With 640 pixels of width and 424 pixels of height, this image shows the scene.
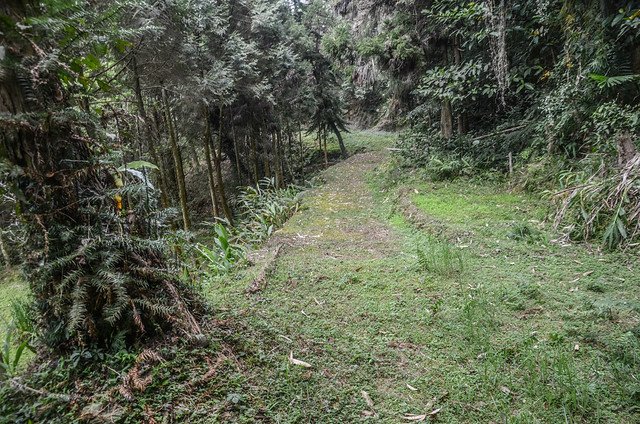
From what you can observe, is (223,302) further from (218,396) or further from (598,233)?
(598,233)

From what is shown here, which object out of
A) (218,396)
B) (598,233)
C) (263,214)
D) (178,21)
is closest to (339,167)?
(263,214)

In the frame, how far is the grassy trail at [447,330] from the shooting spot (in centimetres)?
187

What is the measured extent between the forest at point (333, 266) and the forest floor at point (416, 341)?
15 millimetres

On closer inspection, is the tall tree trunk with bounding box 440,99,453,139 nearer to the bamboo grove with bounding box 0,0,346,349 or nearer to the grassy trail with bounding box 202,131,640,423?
the grassy trail with bounding box 202,131,640,423

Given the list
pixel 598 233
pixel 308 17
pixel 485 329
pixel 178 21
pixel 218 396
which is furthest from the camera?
pixel 308 17

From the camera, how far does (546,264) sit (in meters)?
3.57

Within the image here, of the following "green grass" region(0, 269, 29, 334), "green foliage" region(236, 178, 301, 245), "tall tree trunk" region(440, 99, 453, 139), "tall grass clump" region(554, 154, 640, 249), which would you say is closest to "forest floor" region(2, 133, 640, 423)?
"tall grass clump" region(554, 154, 640, 249)

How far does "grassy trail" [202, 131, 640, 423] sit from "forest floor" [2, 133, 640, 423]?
0.01 m

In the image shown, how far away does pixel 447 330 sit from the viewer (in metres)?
2.64

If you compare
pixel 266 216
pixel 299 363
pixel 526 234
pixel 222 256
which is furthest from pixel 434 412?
pixel 266 216

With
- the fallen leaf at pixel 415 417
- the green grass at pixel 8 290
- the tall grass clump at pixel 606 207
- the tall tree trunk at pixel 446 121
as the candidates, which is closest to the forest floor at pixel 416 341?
the fallen leaf at pixel 415 417

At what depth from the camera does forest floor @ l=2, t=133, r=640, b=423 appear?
5.77 feet

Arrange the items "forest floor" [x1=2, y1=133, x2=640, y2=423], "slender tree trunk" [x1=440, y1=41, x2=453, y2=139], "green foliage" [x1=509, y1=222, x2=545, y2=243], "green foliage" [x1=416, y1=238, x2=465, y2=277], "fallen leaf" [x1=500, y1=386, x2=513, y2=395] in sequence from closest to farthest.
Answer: "forest floor" [x1=2, y1=133, x2=640, y2=423]
"fallen leaf" [x1=500, y1=386, x2=513, y2=395]
"green foliage" [x1=416, y1=238, x2=465, y2=277]
"green foliage" [x1=509, y1=222, x2=545, y2=243]
"slender tree trunk" [x1=440, y1=41, x2=453, y2=139]

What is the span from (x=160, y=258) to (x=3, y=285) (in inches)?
390
